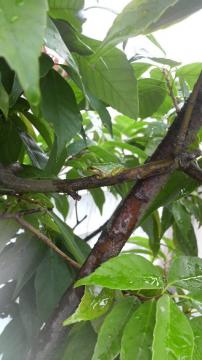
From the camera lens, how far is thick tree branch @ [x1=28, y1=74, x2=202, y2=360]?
312mm

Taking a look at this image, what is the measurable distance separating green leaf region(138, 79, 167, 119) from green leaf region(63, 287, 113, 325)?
0.66ft

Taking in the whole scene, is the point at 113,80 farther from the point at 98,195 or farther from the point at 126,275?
the point at 98,195

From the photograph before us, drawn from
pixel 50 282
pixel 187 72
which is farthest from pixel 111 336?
pixel 187 72

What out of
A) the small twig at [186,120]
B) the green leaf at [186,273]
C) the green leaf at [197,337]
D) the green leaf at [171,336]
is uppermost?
the small twig at [186,120]

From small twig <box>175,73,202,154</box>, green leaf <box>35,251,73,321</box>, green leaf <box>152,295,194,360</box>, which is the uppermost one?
small twig <box>175,73,202,154</box>

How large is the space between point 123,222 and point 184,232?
255mm

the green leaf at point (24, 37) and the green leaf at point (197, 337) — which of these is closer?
the green leaf at point (24, 37)

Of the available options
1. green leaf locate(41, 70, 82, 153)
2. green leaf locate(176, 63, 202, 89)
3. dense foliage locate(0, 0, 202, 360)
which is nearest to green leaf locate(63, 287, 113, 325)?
dense foliage locate(0, 0, 202, 360)

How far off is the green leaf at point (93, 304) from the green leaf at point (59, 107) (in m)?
0.10

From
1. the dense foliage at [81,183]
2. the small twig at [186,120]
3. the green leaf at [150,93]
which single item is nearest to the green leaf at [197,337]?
the dense foliage at [81,183]

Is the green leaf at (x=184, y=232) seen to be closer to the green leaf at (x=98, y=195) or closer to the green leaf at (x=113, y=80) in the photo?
the green leaf at (x=98, y=195)

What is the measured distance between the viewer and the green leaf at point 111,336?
0.25 m

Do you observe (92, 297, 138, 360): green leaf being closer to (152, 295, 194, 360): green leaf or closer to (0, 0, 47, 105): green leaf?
(152, 295, 194, 360): green leaf

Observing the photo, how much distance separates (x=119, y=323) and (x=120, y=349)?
0.01 m
